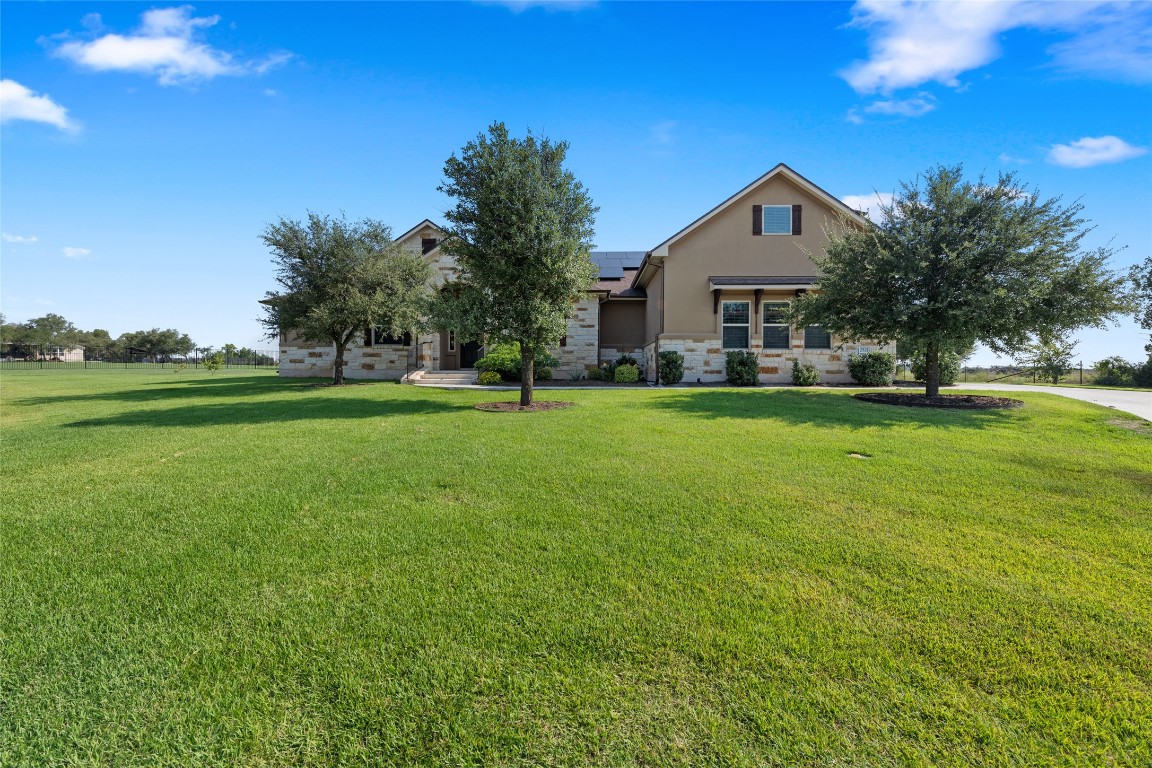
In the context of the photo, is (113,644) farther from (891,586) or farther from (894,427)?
(894,427)

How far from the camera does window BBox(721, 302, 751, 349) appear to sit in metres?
18.0

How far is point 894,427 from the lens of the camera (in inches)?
331

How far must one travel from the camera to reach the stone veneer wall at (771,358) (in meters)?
17.9

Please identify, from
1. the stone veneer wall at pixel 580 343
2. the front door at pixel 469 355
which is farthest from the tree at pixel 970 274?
the front door at pixel 469 355

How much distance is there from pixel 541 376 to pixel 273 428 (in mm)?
11635

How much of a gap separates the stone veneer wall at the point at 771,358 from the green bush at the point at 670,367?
584mm

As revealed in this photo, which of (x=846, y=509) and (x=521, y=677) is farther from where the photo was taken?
(x=846, y=509)

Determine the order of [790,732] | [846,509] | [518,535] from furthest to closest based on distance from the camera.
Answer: [846,509] → [518,535] → [790,732]

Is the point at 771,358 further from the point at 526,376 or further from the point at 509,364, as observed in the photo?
the point at 526,376

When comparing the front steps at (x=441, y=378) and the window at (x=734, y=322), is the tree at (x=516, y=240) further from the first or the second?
the window at (x=734, y=322)

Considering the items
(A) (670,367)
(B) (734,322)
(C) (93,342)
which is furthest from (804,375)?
(C) (93,342)

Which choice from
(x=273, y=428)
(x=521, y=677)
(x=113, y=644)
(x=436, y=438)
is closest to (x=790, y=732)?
(x=521, y=677)

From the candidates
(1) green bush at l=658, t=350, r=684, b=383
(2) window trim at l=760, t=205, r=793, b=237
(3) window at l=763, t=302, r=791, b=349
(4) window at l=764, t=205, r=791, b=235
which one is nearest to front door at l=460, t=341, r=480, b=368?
(1) green bush at l=658, t=350, r=684, b=383

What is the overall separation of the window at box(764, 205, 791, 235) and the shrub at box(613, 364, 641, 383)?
→ 7.23 metres
